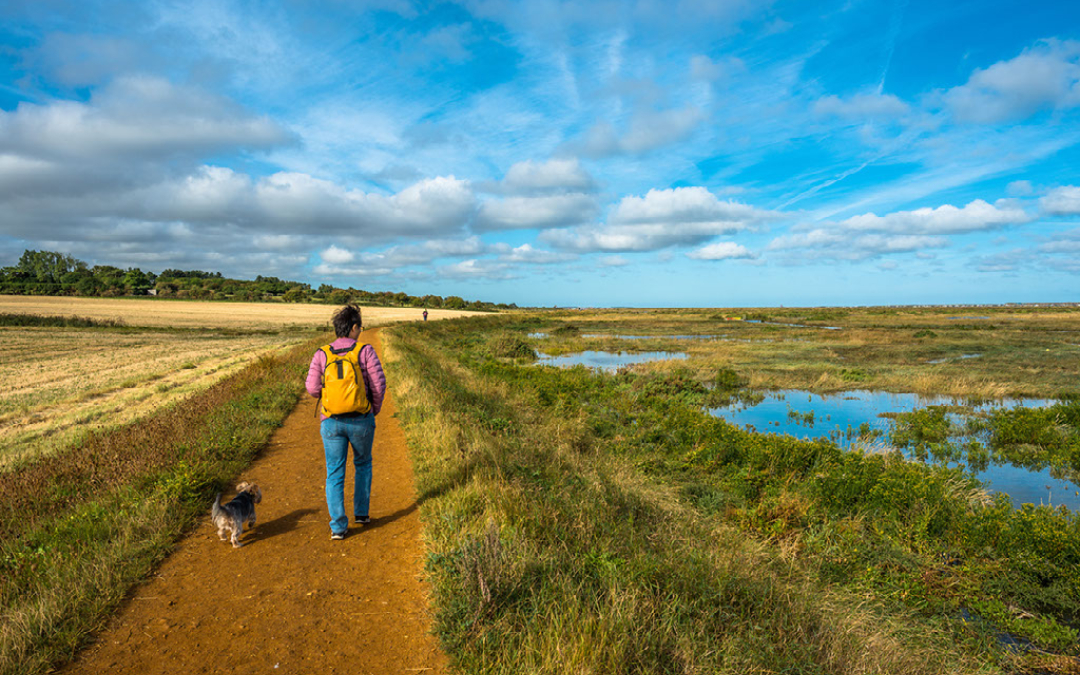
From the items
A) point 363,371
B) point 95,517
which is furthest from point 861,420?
point 95,517

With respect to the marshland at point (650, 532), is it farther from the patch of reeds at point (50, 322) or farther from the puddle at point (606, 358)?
the patch of reeds at point (50, 322)

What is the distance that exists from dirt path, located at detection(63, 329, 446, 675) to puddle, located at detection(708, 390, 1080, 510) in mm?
11434

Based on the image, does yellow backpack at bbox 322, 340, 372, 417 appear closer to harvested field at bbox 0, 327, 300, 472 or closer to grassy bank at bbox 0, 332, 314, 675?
grassy bank at bbox 0, 332, 314, 675

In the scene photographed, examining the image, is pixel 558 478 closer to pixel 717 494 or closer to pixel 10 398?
pixel 717 494

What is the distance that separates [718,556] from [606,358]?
29.0m

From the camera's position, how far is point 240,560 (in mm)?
5285

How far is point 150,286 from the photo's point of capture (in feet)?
425

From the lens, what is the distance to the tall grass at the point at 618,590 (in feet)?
12.1

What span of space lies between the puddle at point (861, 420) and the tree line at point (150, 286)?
106 meters

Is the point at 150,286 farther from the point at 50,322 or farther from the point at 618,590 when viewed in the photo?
the point at 618,590

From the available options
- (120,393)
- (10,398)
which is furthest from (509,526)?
(10,398)

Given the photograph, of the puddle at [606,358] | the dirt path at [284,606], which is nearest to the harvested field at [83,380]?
the dirt path at [284,606]

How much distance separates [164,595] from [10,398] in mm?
21739

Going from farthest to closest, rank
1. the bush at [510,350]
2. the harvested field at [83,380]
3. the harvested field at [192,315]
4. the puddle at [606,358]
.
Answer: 1. the harvested field at [192,315]
2. the bush at [510,350]
3. the puddle at [606,358]
4. the harvested field at [83,380]
